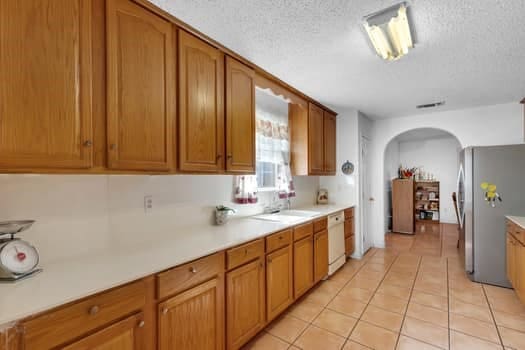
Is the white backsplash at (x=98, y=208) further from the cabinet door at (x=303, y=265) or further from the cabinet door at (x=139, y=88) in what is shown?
the cabinet door at (x=303, y=265)

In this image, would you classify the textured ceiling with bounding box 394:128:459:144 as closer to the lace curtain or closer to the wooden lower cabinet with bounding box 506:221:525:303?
the wooden lower cabinet with bounding box 506:221:525:303

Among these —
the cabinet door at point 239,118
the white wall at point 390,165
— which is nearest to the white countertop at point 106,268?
the cabinet door at point 239,118

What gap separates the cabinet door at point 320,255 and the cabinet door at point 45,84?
2.35 metres

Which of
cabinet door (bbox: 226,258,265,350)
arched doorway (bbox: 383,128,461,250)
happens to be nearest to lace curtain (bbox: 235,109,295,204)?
cabinet door (bbox: 226,258,265,350)

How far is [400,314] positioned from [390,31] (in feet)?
7.87

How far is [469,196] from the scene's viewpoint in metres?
3.05

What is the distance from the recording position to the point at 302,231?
2.56 meters

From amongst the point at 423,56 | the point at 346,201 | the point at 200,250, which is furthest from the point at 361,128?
the point at 200,250

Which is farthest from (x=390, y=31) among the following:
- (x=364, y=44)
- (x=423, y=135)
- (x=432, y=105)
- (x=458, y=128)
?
(x=423, y=135)

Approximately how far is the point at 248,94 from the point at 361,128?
97.2 inches

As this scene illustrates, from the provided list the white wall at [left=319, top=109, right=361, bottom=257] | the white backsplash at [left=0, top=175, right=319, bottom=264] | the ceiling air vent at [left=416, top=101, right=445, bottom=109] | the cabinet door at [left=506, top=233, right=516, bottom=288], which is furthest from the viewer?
the white wall at [left=319, top=109, right=361, bottom=257]

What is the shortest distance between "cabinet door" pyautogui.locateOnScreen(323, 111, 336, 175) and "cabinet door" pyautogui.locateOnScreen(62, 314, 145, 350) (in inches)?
118

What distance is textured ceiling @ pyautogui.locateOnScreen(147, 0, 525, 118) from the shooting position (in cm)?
150

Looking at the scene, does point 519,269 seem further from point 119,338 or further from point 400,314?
point 119,338
